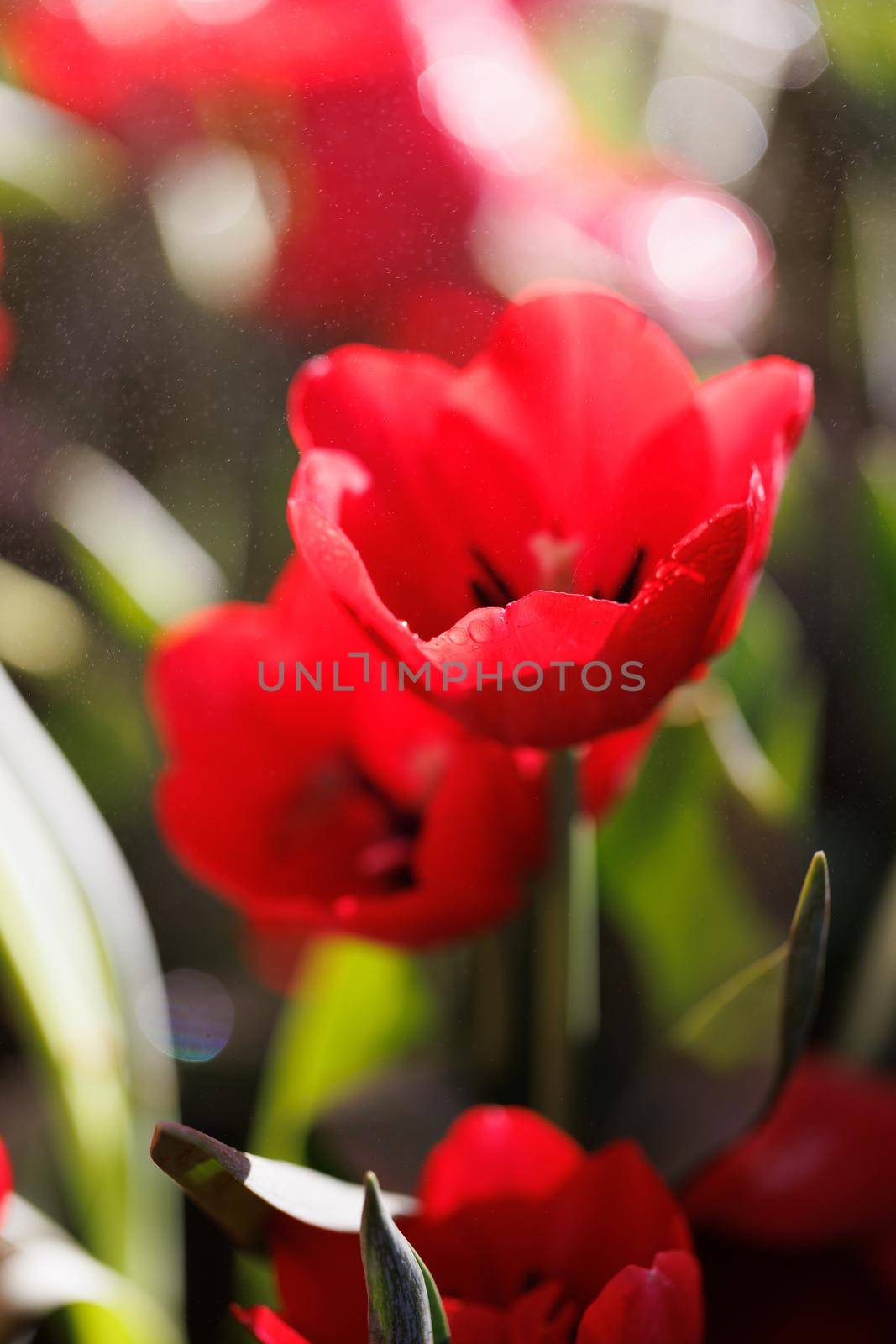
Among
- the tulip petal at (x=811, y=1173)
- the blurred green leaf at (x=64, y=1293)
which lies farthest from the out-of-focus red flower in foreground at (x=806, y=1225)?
the blurred green leaf at (x=64, y=1293)

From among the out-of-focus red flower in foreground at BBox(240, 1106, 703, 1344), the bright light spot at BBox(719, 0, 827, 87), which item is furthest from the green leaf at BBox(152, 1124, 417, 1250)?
the bright light spot at BBox(719, 0, 827, 87)

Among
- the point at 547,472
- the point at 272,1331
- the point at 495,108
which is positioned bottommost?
the point at 272,1331

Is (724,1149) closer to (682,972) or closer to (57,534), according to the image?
(682,972)

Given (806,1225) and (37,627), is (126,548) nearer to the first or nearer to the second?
(37,627)

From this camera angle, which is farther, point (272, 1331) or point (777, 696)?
point (777, 696)

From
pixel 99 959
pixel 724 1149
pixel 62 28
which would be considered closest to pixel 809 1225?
pixel 724 1149

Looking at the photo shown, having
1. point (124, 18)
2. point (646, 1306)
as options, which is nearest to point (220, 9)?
point (124, 18)
